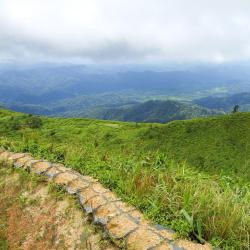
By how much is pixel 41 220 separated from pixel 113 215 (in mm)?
2541

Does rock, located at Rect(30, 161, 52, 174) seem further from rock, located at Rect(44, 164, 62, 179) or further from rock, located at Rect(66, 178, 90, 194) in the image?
rock, located at Rect(66, 178, 90, 194)

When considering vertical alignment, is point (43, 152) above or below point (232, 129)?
above

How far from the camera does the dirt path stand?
Result: 30.1 feet

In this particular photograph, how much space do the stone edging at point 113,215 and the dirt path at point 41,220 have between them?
0.26 m

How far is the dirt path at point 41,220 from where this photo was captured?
918 cm

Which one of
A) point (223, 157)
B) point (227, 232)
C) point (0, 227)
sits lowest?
point (223, 157)

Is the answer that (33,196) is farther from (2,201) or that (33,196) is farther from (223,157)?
(223,157)

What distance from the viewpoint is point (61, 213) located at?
10195 millimetres

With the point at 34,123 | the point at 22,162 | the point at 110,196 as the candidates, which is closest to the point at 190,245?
the point at 110,196

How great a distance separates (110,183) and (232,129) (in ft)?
171

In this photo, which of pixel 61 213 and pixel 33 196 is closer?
pixel 61 213

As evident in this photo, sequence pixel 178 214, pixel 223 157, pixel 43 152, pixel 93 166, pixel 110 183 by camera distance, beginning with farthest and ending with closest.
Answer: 1. pixel 223 157
2. pixel 43 152
3. pixel 93 166
4. pixel 110 183
5. pixel 178 214

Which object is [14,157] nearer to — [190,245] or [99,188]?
[99,188]

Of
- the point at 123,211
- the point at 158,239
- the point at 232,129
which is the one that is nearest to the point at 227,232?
A: the point at 158,239
